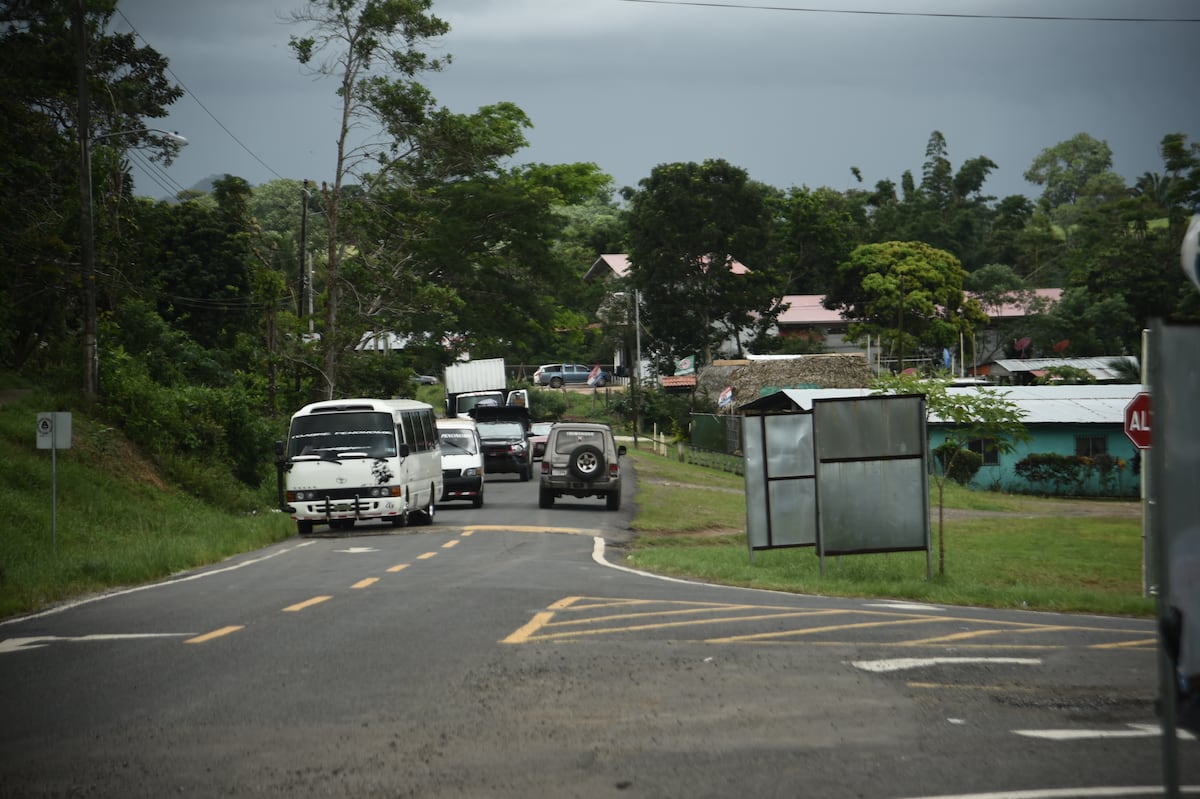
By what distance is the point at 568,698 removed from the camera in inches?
343

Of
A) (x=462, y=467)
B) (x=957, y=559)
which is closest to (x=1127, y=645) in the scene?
(x=957, y=559)

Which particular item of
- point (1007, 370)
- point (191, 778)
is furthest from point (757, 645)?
point (1007, 370)

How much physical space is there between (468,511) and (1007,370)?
53515 millimetres

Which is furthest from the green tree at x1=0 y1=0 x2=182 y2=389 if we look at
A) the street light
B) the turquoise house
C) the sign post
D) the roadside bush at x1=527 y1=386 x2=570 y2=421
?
the roadside bush at x1=527 y1=386 x2=570 y2=421

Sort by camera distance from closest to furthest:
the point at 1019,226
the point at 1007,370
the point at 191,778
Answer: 1. the point at 191,778
2. the point at 1007,370
3. the point at 1019,226

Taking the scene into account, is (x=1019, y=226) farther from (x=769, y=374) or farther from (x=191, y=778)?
(x=191, y=778)

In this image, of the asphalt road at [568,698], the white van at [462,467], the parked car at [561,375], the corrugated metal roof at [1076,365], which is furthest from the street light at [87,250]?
the parked car at [561,375]

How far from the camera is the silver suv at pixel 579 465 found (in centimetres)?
3133

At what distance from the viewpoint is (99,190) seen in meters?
38.3

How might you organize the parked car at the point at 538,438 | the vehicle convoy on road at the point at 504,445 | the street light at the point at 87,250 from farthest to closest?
the parked car at the point at 538,438, the vehicle convoy on road at the point at 504,445, the street light at the point at 87,250

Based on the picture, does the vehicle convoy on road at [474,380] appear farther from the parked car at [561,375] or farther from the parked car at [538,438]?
the parked car at [561,375]

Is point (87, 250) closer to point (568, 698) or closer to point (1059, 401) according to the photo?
point (568, 698)

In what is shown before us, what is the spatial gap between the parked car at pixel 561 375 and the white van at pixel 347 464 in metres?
59.5

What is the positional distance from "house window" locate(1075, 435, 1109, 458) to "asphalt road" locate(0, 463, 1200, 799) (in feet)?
125
